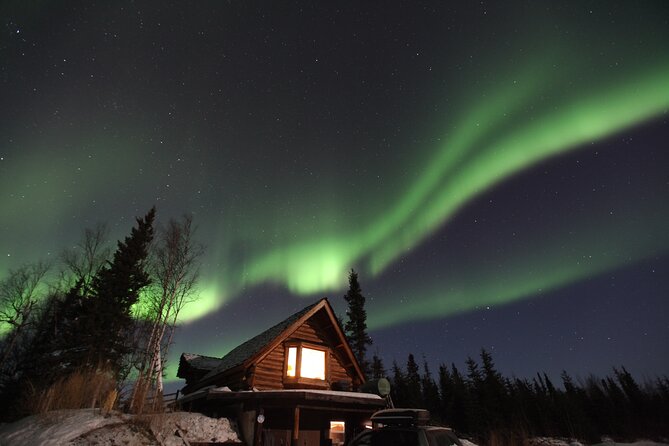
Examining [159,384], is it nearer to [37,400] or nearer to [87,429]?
[37,400]

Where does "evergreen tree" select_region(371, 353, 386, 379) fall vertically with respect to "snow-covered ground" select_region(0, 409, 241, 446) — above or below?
above

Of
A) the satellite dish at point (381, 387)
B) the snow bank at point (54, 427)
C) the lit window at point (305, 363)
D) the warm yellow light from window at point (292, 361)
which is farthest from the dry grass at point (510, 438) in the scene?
the snow bank at point (54, 427)

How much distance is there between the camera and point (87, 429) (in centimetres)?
1195

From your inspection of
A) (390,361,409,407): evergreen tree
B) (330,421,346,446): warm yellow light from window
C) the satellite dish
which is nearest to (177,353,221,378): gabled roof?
(330,421,346,446): warm yellow light from window

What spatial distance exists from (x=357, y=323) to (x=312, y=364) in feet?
107

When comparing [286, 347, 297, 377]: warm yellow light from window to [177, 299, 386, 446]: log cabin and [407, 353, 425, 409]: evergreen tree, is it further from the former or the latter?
[407, 353, 425, 409]: evergreen tree

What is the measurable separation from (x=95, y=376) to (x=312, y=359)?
10.7m

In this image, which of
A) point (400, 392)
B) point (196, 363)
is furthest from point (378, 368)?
point (196, 363)

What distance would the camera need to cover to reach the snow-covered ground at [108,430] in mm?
11500

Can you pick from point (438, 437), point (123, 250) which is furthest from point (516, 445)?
point (123, 250)

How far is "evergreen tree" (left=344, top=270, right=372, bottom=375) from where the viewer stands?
4903cm

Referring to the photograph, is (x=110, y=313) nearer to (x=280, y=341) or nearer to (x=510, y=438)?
(x=280, y=341)

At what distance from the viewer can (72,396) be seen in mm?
14664

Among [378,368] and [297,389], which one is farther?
[378,368]
